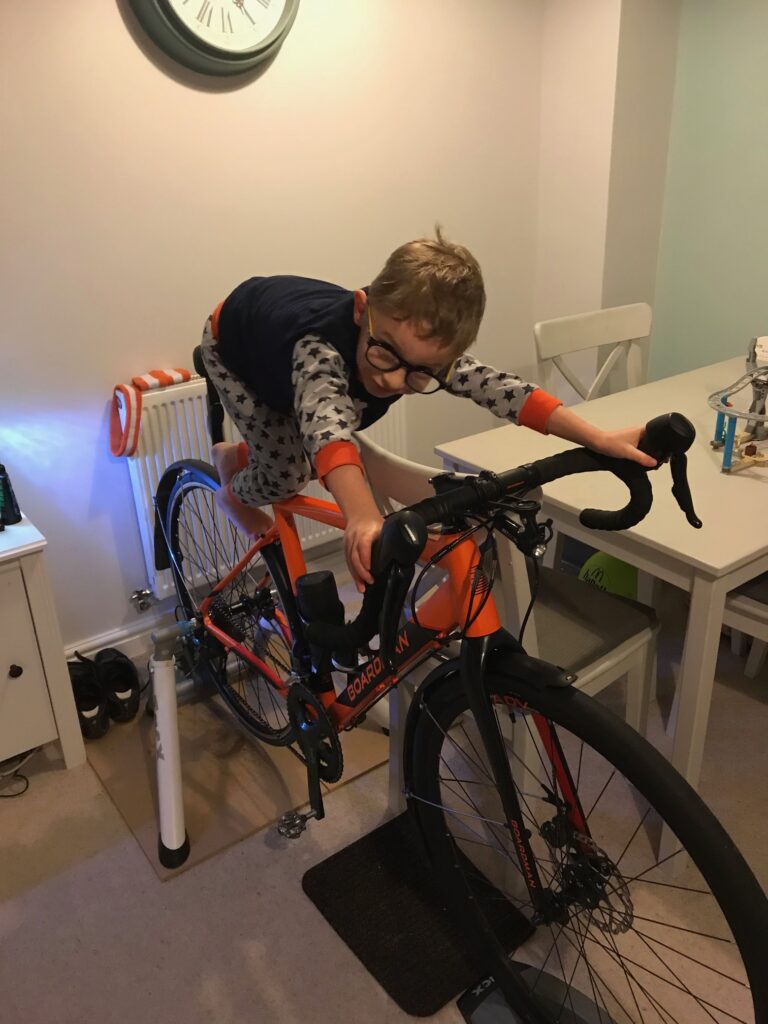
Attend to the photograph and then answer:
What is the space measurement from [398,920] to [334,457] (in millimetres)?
1031

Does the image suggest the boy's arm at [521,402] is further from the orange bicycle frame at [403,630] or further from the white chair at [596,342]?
the white chair at [596,342]

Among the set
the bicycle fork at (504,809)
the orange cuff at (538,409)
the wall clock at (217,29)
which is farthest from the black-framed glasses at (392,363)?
the wall clock at (217,29)

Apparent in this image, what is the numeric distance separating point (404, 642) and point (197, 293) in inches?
51.7

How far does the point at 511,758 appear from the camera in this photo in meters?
1.49

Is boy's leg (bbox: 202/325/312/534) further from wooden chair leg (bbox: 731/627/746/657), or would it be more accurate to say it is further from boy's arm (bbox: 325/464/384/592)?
wooden chair leg (bbox: 731/627/746/657)

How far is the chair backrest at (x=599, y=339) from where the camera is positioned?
233 cm

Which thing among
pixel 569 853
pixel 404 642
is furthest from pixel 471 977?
pixel 404 642

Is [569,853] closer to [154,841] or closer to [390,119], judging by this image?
[154,841]

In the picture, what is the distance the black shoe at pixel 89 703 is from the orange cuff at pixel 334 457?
4.33 feet

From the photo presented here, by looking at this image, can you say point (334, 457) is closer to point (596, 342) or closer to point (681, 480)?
point (681, 480)

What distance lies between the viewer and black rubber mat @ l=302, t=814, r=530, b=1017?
1480 millimetres

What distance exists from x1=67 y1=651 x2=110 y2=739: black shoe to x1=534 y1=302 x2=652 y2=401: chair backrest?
1475mm

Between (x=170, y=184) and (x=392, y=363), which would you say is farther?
(x=170, y=184)

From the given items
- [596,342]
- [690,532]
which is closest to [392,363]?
[690,532]
